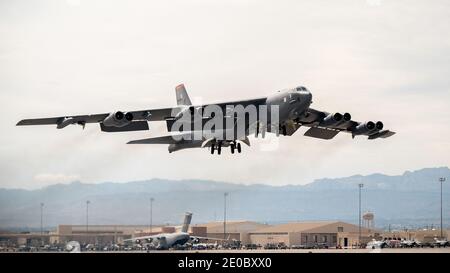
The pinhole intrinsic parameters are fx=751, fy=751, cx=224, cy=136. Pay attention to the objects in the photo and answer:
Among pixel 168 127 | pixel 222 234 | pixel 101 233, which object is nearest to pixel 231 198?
pixel 222 234

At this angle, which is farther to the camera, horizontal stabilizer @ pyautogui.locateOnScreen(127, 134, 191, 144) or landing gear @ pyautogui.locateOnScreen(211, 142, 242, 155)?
horizontal stabilizer @ pyautogui.locateOnScreen(127, 134, 191, 144)

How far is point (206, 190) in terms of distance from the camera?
3337 inches

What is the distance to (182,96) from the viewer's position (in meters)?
69.2

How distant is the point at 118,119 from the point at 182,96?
18.9 metres

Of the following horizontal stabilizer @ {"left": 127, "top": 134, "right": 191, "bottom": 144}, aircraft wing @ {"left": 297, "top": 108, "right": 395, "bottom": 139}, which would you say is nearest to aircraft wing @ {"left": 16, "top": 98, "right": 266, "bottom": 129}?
horizontal stabilizer @ {"left": 127, "top": 134, "right": 191, "bottom": 144}

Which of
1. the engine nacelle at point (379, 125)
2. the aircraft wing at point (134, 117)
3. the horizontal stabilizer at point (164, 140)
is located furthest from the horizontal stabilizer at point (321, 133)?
the horizontal stabilizer at point (164, 140)

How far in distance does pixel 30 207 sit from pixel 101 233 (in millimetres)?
8376

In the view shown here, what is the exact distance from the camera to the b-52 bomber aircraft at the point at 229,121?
2060 inches

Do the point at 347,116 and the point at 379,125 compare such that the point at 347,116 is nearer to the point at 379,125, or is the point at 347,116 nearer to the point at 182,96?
the point at 379,125

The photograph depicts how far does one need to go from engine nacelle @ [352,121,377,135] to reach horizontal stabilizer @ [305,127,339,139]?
15.2 feet

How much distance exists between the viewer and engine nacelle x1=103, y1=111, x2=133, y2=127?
50.8 meters

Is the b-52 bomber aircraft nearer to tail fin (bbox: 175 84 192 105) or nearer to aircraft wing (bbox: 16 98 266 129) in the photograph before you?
aircraft wing (bbox: 16 98 266 129)
